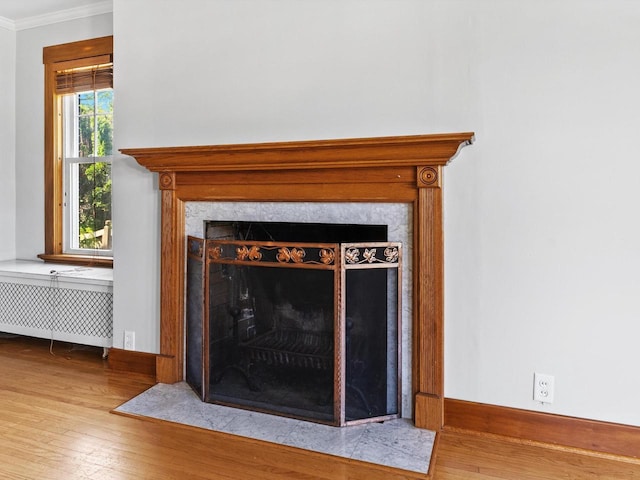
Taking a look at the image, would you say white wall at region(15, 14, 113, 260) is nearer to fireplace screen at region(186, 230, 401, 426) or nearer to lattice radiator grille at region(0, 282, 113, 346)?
lattice radiator grille at region(0, 282, 113, 346)

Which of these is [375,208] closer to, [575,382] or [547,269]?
[547,269]

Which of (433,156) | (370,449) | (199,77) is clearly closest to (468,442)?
(370,449)

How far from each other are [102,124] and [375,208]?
2.55 meters

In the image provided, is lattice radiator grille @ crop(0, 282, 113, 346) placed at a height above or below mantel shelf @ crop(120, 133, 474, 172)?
below

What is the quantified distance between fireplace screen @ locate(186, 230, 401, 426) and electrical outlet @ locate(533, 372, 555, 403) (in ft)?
2.07

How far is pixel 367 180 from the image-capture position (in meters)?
2.26

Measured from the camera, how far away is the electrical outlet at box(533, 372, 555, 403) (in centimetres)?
206

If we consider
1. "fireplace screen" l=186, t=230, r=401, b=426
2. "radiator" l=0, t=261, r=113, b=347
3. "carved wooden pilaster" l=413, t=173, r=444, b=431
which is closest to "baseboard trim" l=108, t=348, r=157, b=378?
"radiator" l=0, t=261, r=113, b=347

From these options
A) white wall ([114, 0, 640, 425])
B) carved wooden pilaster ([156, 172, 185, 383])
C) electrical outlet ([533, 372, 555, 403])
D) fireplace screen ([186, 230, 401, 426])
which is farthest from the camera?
carved wooden pilaster ([156, 172, 185, 383])

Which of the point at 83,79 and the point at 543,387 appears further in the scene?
the point at 83,79

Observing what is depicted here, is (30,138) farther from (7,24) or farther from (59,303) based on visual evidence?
(59,303)

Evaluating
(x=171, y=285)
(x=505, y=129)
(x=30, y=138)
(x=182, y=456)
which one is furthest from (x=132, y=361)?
(x=505, y=129)

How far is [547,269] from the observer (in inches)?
80.4

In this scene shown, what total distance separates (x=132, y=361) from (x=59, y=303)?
2.63 feet
